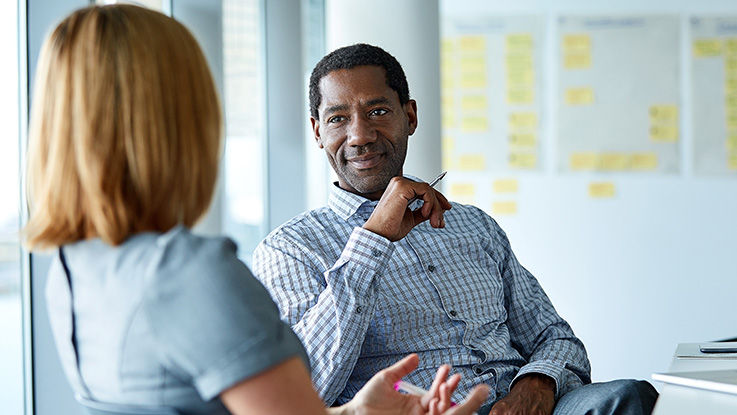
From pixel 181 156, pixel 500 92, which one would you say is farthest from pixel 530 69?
pixel 181 156

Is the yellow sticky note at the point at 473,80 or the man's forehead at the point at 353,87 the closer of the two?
the man's forehead at the point at 353,87

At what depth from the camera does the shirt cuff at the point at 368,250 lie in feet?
5.81

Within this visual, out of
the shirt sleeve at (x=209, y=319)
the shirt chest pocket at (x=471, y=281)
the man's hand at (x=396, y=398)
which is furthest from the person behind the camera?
the shirt chest pocket at (x=471, y=281)

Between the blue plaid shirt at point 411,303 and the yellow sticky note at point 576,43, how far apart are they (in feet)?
6.37

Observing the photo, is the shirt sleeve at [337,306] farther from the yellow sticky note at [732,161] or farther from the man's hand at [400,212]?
the yellow sticky note at [732,161]

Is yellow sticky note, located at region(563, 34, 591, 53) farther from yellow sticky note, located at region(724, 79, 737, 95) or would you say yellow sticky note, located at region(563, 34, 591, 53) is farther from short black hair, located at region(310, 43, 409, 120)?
short black hair, located at region(310, 43, 409, 120)

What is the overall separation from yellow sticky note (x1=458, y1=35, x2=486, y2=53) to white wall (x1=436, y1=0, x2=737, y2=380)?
13 cm

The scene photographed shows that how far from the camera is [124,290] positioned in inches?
36.5

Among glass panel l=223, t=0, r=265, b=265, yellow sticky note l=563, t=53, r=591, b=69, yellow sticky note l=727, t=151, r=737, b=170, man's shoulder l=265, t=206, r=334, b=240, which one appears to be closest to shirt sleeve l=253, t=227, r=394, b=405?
man's shoulder l=265, t=206, r=334, b=240

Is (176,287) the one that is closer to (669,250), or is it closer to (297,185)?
(297,185)

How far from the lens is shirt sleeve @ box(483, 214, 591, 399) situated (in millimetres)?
2027

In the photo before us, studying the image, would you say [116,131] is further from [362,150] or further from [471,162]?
[471,162]

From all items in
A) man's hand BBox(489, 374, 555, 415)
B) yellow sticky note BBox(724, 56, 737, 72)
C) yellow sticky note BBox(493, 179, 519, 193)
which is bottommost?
man's hand BBox(489, 374, 555, 415)

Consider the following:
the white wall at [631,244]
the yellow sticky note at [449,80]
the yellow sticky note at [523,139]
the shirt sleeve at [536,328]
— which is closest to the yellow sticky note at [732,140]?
the white wall at [631,244]
